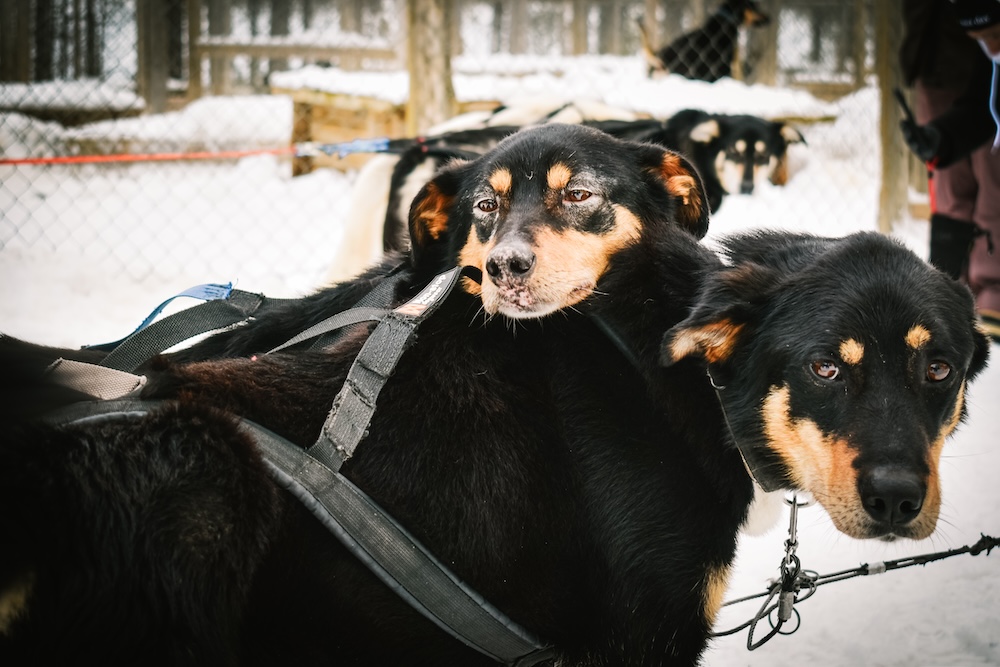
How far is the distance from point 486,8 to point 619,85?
303 inches

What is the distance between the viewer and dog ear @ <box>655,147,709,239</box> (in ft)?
9.59

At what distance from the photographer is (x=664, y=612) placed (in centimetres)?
181

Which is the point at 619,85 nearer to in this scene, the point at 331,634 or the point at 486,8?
the point at 486,8

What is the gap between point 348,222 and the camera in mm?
6109

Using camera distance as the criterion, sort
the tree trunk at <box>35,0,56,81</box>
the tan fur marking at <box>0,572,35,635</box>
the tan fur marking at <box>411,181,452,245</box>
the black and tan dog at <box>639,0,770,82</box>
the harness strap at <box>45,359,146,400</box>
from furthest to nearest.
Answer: the tree trunk at <box>35,0,56,81</box> < the black and tan dog at <box>639,0,770,82</box> < the tan fur marking at <box>411,181,452,245</box> < the harness strap at <box>45,359,146,400</box> < the tan fur marking at <box>0,572,35,635</box>

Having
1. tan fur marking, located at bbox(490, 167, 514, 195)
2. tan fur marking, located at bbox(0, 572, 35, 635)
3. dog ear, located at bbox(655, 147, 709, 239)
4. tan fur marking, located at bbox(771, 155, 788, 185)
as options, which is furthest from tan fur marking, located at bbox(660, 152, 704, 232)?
tan fur marking, located at bbox(771, 155, 788, 185)

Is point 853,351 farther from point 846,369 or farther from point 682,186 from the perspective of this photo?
point 682,186

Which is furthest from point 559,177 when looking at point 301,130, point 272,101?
point 272,101

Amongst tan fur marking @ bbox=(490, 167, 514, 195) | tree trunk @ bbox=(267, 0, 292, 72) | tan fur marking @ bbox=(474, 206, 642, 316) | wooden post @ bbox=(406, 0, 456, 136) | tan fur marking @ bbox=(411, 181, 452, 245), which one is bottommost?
tan fur marking @ bbox=(474, 206, 642, 316)

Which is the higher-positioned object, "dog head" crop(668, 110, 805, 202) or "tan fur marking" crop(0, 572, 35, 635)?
"dog head" crop(668, 110, 805, 202)

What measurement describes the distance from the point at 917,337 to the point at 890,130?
7.71 m

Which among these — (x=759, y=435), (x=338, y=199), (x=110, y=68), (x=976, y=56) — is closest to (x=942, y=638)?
(x=759, y=435)

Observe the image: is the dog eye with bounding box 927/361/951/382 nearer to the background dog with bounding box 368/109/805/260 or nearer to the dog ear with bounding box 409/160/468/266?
the dog ear with bounding box 409/160/468/266

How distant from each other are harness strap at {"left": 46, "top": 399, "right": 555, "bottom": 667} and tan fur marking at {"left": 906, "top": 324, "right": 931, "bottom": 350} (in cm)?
106
